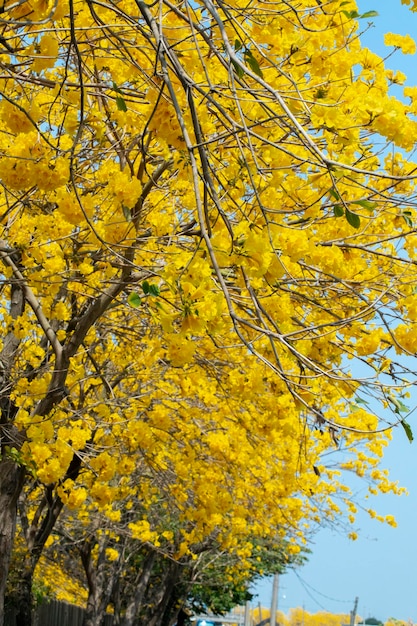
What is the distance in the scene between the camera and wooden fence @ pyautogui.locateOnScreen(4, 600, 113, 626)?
39.9 ft

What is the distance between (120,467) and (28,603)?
311 centimetres

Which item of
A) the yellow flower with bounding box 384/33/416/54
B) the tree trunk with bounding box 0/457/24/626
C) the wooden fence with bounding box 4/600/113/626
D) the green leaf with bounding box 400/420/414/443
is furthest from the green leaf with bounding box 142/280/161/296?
the wooden fence with bounding box 4/600/113/626

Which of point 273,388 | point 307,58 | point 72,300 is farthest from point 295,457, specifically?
point 307,58

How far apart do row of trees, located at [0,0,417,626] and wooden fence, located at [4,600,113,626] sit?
33cm

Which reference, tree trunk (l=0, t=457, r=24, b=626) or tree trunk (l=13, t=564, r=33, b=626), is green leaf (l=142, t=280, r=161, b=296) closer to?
tree trunk (l=0, t=457, r=24, b=626)

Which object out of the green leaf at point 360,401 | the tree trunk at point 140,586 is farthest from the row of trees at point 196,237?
the tree trunk at point 140,586

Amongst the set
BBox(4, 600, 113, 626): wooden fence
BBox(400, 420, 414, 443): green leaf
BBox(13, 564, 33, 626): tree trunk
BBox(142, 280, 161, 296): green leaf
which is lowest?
BBox(400, 420, 414, 443): green leaf

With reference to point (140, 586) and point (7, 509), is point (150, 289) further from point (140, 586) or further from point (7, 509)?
point (140, 586)

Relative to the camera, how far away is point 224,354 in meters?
8.61

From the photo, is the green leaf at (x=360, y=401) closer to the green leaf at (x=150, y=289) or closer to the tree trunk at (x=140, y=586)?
the green leaf at (x=150, y=289)

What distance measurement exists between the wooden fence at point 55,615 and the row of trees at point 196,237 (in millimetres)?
329

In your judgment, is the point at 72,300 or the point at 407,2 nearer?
the point at 407,2

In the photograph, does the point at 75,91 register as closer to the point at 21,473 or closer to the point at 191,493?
the point at 21,473

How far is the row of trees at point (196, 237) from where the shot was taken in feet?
11.2
